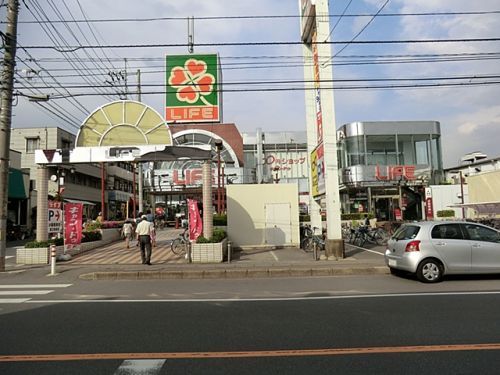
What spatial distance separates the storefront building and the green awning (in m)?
28.6

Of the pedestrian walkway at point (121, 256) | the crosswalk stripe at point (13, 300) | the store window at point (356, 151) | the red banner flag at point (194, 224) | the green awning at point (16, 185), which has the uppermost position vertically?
the store window at point (356, 151)

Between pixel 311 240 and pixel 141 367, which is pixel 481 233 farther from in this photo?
pixel 141 367

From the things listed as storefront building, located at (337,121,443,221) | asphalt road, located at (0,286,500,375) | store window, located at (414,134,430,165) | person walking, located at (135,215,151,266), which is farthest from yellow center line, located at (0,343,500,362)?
store window, located at (414,134,430,165)

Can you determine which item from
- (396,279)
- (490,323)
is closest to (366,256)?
(396,279)

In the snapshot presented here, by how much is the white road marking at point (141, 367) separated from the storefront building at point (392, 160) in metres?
36.7

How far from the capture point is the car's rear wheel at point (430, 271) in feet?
35.6

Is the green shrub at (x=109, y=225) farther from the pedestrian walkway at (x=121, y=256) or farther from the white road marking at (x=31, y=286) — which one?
the white road marking at (x=31, y=286)

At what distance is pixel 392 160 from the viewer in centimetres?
4178

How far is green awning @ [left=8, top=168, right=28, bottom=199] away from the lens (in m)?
33.9

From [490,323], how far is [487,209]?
2171cm

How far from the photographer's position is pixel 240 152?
46031mm

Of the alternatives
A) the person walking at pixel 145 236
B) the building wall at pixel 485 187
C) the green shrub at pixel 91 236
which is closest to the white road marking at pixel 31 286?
the person walking at pixel 145 236

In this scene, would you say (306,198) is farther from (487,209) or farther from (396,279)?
(396,279)

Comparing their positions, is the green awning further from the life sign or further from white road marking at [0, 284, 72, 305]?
white road marking at [0, 284, 72, 305]
